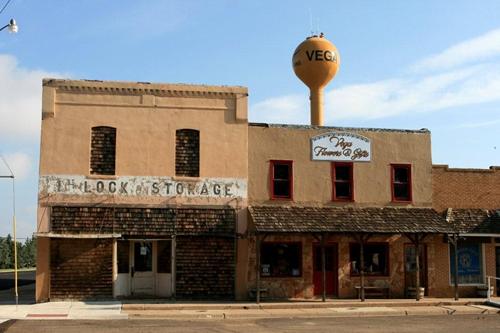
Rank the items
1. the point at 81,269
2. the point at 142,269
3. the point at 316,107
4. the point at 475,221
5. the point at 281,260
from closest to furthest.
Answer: the point at 81,269, the point at 142,269, the point at 281,260, the point at 475,221, the point at 316,107

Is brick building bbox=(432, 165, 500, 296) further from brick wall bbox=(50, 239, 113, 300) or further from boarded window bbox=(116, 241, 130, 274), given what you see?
brick wall bbox=(50, 239, 113, 300)

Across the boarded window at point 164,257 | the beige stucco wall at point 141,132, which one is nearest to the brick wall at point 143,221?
the beige stucco wall at point 141,132

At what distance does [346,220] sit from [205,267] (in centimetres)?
536

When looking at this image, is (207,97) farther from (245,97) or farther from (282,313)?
(282,313)

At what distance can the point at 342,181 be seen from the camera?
25.8 m

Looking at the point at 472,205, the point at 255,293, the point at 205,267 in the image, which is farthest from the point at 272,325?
the point at 472,205

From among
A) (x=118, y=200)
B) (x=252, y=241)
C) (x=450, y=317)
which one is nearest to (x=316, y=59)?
(x=252, y=241)

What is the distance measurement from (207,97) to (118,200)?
4.94m

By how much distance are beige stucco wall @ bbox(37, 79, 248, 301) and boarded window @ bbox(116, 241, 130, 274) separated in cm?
151

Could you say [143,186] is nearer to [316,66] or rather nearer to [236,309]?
[236,309]

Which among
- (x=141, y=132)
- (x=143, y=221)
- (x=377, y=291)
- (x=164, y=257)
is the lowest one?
(x=377, y=291)

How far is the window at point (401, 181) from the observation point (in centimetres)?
2622

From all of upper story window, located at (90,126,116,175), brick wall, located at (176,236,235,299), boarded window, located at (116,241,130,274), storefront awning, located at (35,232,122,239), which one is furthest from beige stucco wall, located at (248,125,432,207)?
storefront awning, located at (35,232,122,239)

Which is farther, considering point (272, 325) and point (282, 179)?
point (282, 179)
